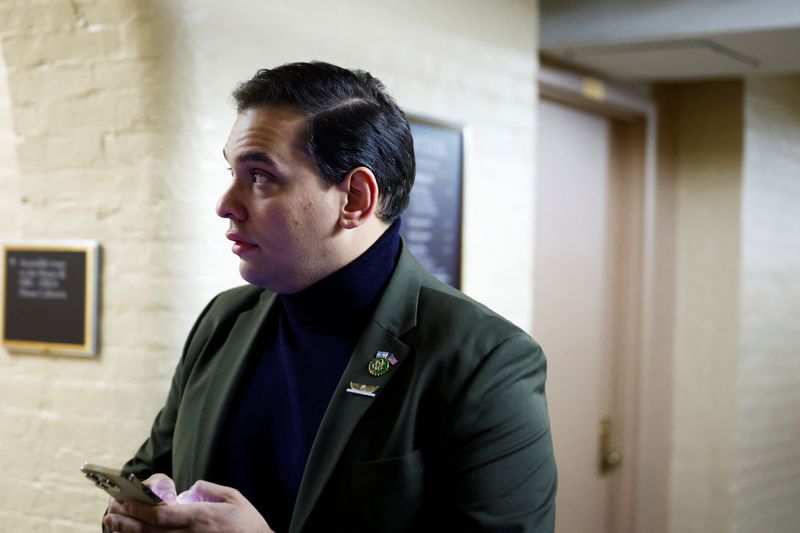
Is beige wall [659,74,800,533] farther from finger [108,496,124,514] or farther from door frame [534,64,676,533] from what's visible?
finger [108,496,124,514]

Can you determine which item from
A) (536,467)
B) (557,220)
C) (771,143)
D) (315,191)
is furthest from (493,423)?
(771,143)

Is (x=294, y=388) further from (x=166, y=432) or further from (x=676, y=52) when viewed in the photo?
(x=676, y=52)

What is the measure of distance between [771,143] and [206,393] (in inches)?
143

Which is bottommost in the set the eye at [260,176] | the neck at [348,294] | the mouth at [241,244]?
the neck at [348,294]

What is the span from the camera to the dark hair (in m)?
1.65

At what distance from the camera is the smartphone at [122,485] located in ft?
4.84

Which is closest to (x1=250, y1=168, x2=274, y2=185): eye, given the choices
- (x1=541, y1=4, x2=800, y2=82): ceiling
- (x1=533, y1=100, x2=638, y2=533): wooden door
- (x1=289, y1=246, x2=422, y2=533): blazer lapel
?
(x1=289, y1=246, x2=422, y2=533): blazer lapel

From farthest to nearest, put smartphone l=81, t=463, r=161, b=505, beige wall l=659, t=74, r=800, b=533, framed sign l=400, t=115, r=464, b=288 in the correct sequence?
beige wall l=659, t=74, r=800, b=533
framed sign l=400, t=115, r=464, b=288
smartphone l=81, t=463, r=161, b=505

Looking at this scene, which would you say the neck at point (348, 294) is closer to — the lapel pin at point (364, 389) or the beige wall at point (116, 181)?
the lapel pin at point (364, 389)

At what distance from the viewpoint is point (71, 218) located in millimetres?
2576

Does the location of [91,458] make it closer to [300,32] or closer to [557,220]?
[300,32]

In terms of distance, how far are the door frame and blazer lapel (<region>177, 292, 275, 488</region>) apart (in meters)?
2.68

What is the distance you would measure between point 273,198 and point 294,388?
0.32m

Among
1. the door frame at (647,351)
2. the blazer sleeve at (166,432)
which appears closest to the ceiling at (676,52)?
the door frame at (647,351)
